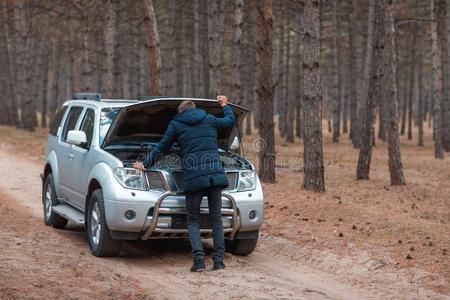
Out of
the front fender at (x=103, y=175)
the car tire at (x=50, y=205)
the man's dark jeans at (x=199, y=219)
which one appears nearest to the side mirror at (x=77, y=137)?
the front fender at (x=103, y=175)

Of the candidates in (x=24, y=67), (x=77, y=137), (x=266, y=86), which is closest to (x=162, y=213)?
(x=77, y=137)

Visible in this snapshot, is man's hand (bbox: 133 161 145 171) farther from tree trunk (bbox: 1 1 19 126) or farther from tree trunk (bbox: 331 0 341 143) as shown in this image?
tree trunk (bbox: 1 1 19 126)

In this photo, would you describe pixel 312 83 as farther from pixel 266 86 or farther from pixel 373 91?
pixel 373 91

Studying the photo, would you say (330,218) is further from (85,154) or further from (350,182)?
(350,182)

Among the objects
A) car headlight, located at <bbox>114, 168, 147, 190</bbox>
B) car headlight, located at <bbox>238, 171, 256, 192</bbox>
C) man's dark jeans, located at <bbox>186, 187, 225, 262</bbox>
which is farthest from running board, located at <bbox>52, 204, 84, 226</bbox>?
car headlight, located at <bbox>238, 171, 256, 192</bbox>

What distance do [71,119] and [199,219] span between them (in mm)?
3503

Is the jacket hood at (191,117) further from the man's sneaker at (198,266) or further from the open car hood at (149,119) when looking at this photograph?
the man's sneaker at (198,266)

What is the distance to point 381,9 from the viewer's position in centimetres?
1736

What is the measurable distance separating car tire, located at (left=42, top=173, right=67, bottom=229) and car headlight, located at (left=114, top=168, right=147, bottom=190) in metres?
2.69

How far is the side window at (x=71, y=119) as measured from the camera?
33.8 ft

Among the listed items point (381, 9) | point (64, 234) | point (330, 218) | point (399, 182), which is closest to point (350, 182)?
point (399, 182)

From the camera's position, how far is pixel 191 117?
8086 mm

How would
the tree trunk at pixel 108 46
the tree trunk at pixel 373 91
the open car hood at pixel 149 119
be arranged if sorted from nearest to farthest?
the open car hood at pixel 149 119 < the tree trunk at pixel 373 91 < the tree trunk at pixel 108 46

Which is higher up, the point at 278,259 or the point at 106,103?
the point at 106,103
